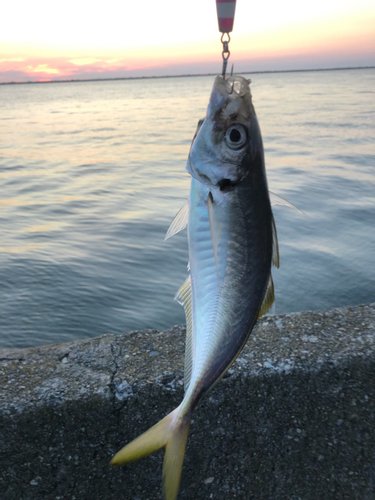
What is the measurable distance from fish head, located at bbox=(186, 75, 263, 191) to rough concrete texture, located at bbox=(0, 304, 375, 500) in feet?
3.76

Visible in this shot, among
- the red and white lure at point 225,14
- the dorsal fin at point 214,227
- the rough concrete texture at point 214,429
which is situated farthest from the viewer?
the rough concrete texture at point 214,429

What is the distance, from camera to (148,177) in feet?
44.7

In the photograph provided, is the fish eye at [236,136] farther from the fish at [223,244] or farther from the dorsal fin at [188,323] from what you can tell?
the dorsal fin at [188,323]

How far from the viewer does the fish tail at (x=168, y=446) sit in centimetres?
151

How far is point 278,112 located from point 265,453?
33057 mm

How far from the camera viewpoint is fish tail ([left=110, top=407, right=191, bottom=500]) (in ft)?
4.94

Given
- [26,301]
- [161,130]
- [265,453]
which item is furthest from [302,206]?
[161,130]

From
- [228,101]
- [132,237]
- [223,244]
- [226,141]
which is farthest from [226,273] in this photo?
[132,237]

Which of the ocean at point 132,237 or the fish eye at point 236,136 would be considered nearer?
the fish eye at point 236,136

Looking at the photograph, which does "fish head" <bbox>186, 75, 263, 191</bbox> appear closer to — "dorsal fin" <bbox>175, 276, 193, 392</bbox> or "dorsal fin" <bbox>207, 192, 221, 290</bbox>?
"dorsal fin" <bbox>207, 192, 221, 290</bbox>

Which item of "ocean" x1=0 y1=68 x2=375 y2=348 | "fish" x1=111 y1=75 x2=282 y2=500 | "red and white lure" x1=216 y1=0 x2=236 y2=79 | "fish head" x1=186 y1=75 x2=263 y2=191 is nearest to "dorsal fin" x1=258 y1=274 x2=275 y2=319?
"fish" x1=111 y1=75 x2=282 y2=500

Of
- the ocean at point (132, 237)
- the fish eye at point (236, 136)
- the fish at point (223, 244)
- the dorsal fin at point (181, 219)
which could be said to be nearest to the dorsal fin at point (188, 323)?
the fish at point (223, 244)

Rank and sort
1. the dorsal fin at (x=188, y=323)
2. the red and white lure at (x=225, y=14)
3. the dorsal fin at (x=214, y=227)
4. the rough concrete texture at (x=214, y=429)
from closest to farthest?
the dorsal fin at (x=214, y=227), the dorsal fin at (x=188, y=323), the red and white lure at (x=225, y=14), the rough concrete texture at (x=214, y=429)

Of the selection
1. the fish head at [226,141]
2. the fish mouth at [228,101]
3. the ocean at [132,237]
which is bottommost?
the ocean at [132,237]
